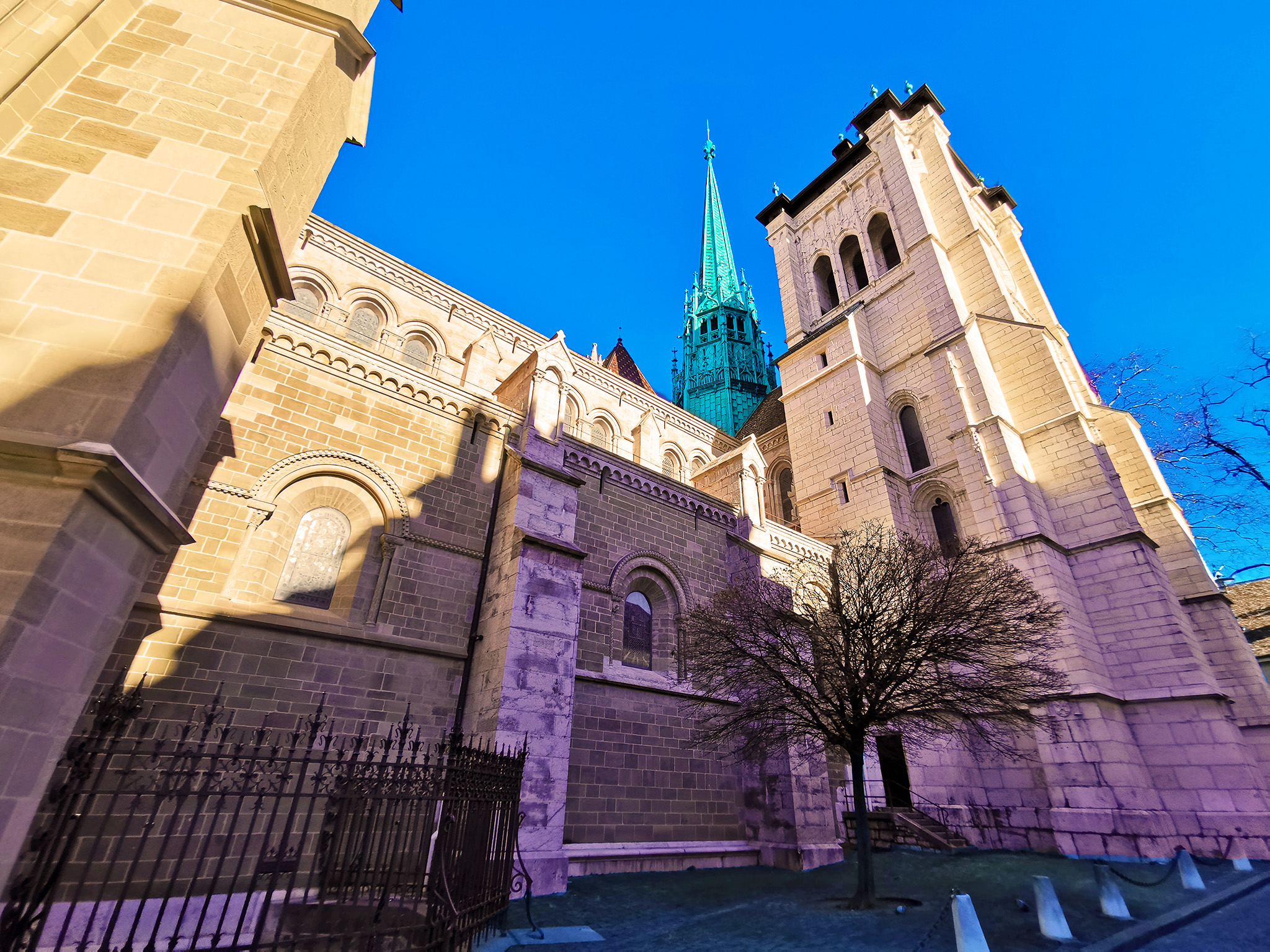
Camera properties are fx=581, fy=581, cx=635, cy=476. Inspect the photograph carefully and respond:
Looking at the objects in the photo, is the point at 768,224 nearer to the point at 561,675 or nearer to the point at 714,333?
the point at 714,333

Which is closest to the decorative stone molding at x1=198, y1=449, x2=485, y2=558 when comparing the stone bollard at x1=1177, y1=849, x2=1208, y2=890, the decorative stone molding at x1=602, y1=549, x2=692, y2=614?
the decorative stone molding at x1=602, y1=549, x2=692, y2=614

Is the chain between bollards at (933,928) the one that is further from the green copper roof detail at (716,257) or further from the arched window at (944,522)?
the green copper roof detail at (716,257)

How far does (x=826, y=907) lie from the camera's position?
331 inches

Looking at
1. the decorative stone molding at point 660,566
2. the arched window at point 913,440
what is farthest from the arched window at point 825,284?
the decorative stone molding at point 660,566

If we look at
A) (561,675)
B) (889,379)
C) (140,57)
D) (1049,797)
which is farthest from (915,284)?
(140,57)

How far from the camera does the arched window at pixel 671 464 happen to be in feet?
82.9

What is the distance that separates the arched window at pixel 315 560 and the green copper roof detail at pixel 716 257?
150ft

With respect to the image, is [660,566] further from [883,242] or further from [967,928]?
[883,242]

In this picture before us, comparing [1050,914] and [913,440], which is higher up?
[913,440]

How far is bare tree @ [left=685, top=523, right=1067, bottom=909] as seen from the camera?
31.2 ft

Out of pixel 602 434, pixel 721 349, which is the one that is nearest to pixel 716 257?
pixel 721 349

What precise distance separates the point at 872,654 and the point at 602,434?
50.4ft

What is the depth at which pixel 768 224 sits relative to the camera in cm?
3200

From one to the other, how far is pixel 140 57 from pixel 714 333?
45733 mm
